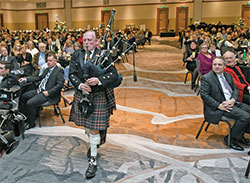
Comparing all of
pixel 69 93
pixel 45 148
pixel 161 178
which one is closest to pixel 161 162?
pixel 161 178

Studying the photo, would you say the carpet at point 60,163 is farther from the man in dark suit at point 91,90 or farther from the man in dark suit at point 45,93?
the man in dark suit at point 45,93

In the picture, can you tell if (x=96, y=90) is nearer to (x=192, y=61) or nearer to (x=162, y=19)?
(x=192, y=61)

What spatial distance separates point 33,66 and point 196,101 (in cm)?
377

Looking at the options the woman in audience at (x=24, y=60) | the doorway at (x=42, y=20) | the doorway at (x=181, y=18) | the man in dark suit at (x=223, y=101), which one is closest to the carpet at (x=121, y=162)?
the man in dark suit at (x=223, y=101)

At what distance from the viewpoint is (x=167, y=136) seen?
4.15 meters

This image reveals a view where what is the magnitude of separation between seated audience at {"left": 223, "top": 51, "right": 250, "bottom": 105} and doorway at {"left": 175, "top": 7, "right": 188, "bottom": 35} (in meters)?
20.4

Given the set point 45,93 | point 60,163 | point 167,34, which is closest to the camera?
point 60,163

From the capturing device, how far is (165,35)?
896 inches

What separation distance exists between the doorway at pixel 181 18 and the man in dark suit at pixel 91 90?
72.5 ft

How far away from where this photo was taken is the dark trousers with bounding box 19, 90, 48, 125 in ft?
14.3

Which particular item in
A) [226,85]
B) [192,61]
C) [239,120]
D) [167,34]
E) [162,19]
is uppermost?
[162,19]

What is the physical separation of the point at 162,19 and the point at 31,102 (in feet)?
71.0

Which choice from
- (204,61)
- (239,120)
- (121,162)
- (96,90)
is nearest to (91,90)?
(96,90)

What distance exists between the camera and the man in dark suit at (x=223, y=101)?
3.67m
